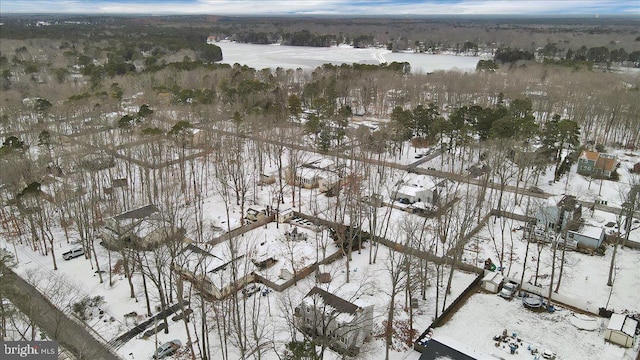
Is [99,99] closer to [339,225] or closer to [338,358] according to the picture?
[339,225]

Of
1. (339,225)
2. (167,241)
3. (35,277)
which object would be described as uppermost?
(167,241)

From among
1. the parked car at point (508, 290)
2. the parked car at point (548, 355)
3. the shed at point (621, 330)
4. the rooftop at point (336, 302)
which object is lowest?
the parked car at point (548, 355)

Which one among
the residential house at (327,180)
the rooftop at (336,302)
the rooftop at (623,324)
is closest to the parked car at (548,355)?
the rooftop at (623,324)

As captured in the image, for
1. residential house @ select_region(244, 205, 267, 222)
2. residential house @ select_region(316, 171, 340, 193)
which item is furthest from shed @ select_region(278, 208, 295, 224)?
residential house @ select_region(316, 171, 340, 193)

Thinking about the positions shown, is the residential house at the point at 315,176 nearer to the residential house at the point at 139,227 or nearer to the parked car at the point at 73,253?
the residential house at the point at 139,227

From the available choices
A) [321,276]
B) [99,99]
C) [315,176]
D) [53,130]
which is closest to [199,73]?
[99,99]

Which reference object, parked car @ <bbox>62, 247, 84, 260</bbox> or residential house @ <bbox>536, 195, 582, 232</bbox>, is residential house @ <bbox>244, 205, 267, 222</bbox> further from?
residential house @ <bbox>536, 195, 582, 232</bbox>
